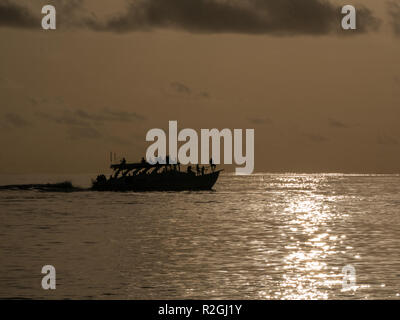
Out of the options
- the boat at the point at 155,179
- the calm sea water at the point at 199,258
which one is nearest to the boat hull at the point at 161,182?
the boat at the point at 155,179

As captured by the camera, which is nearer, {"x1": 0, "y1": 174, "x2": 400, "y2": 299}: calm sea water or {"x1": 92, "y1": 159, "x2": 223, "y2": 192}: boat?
{"x1": 0, "y1": 174, "x2": 400, "y2": 299}: calm sea water

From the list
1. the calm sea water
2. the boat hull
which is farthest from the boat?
the calm sea water

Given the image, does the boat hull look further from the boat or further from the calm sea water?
the calm sea water

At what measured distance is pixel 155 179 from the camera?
470 ft

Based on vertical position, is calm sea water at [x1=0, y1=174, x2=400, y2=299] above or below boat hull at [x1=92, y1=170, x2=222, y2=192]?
below

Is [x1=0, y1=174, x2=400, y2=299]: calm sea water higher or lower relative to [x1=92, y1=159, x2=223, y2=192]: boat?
lower

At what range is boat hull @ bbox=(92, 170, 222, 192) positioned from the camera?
141 m

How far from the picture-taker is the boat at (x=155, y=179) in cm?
13962

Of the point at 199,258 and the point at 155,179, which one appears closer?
the point at 199,258

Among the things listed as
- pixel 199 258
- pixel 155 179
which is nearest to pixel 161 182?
pixel 155 179

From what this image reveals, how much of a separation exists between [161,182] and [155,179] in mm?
1382

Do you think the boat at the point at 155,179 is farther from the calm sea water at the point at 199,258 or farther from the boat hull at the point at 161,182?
the calm sea water at the point at 199,258

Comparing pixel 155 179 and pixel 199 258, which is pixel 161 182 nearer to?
pixel 155 179

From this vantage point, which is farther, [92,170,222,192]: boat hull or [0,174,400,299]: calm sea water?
[92,170,222,192]: boat hull
